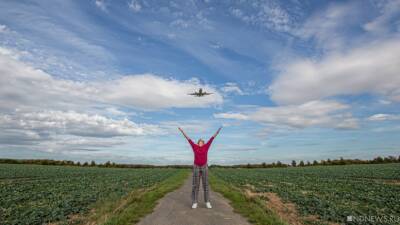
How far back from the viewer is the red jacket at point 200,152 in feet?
33.9

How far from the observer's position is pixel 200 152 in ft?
34.0

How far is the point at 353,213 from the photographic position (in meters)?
10.8

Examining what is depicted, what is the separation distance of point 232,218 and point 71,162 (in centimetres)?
12307

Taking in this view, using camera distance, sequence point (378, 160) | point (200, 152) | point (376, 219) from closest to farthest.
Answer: point (376, 219) → point (200, 152) → point (378, 160)

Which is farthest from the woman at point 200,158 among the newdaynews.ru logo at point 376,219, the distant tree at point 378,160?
the distant tree at point 378,160

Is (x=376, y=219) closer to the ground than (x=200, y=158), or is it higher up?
closer to the ground

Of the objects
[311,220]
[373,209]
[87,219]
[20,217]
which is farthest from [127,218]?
[373,209]

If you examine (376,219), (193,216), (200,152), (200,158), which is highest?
(200,152)

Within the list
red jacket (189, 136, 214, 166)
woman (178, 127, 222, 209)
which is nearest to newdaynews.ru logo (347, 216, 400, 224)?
woman (178, 127, 222, 209)

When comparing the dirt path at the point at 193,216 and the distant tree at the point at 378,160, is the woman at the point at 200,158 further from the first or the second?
the distant tree at the point at 378,160

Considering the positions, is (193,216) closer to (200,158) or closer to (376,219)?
(200,158)

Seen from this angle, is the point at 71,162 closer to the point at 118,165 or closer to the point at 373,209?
the point at 118,165

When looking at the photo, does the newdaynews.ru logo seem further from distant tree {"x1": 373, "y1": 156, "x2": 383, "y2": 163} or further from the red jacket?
distant tree {"x1": 373, "y1": 156, "x2": 383, "y2": 163}

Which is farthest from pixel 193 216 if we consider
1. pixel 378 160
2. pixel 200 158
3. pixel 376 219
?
pixel 378 160
